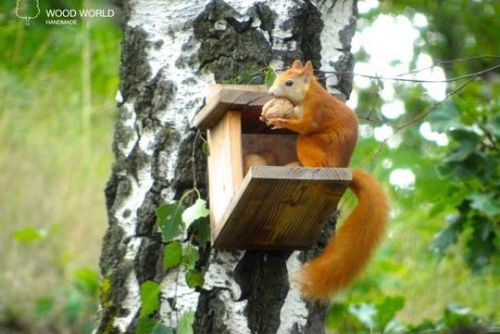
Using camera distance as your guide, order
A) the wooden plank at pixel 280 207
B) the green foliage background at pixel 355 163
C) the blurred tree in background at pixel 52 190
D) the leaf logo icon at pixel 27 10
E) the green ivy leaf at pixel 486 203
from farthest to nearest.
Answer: the blurred tree in background at pixel 52 190 → the leaf logo icon at pixel 27 10 → the green foliage background at pixel 355 163 → the green ivy leaf at pixel 486 203 → the wooden plank at pixel 280 207

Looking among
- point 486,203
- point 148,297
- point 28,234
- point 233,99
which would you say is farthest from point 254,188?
point 28,234

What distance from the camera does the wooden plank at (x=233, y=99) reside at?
6.82 ft

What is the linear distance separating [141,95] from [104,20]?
2209 mm

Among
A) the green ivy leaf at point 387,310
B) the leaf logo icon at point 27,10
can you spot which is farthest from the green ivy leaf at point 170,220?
the leaf logo icon at point 27,10

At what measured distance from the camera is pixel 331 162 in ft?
6.71

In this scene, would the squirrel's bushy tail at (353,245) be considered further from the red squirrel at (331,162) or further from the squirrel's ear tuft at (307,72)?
the squirrel's ear tuft at (307,72)

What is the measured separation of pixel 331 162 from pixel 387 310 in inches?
45.7

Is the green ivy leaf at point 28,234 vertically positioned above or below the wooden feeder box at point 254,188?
above

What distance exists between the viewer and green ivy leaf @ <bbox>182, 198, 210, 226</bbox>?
2174 mm

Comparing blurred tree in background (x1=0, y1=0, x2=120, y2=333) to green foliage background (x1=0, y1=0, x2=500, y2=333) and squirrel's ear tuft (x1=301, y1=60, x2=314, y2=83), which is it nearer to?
green foliage background (x1=0, y1=0, x2=500, y2=333)

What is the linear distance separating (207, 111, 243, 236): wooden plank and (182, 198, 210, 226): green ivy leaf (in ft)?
0.08

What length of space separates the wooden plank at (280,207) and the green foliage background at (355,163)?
1016mm

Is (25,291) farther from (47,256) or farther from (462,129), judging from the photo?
(462,129)

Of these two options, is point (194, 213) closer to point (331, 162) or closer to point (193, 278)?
point (193, 278)
